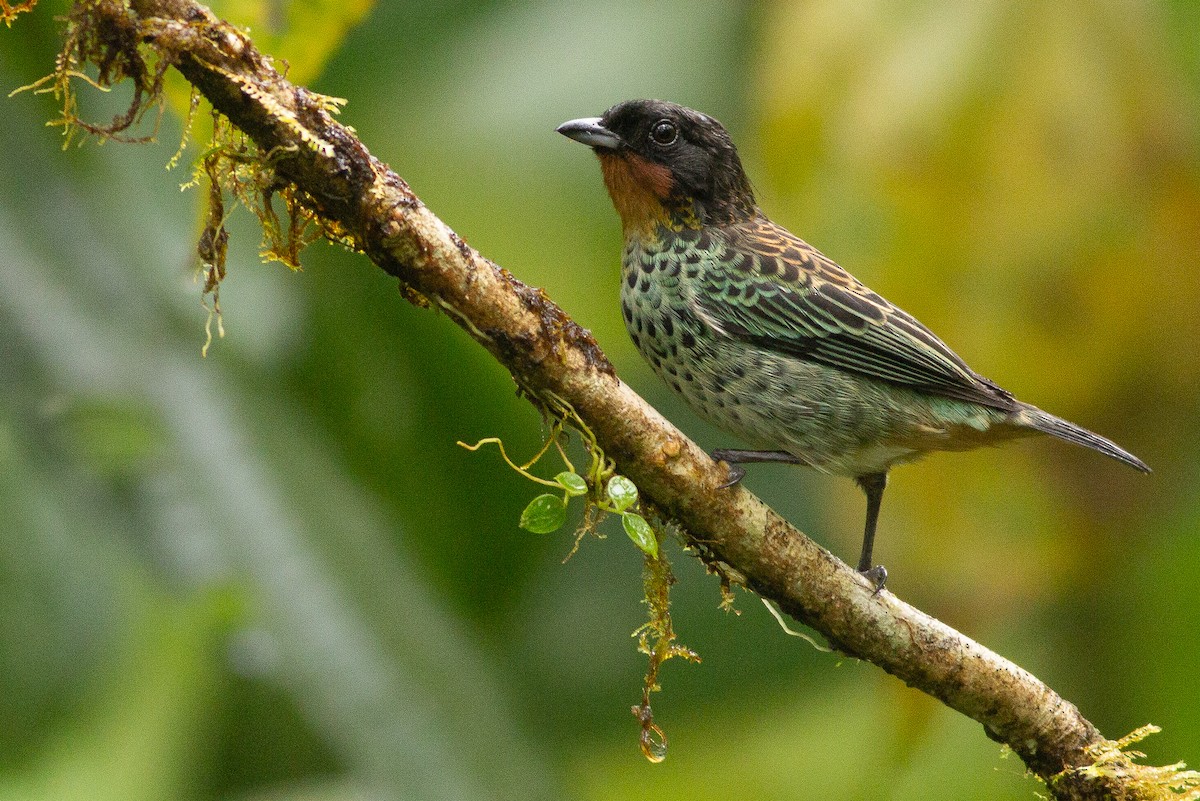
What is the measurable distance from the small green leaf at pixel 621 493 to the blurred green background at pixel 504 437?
1.00m

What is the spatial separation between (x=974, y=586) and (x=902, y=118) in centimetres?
117

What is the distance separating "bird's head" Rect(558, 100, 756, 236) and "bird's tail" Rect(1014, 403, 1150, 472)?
3.29 ft

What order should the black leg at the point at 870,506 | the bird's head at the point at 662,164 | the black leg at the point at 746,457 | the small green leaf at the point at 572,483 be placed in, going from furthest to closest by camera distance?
the bird's head at the point at 662,164, the black leg at the point at 870,506, the black leg at the point at 746,457, the small green leaf at the point at 572,483

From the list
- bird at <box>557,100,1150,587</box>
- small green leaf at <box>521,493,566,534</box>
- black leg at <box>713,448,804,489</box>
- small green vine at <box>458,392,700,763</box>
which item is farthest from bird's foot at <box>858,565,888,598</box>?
small green leaf at <box>521,493,566,534</box>

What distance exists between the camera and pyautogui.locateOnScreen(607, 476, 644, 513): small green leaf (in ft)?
8.35

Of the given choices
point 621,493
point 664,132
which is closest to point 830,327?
point 664,132

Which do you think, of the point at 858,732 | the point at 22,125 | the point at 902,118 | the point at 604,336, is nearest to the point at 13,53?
the point at 22,125

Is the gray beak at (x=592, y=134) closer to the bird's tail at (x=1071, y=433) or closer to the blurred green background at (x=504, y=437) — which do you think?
→ the blurred green background at (x=504, y=437)

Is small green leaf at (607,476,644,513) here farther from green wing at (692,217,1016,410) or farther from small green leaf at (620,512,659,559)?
green wing at (692,217,1016,410)

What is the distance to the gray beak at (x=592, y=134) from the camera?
3686 millimetres

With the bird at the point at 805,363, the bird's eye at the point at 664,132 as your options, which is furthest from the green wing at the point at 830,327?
the bird's eye at the point at 664,132

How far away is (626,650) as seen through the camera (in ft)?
16.4

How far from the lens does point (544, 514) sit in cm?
259

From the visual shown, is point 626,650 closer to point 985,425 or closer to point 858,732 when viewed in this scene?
point 858,732
